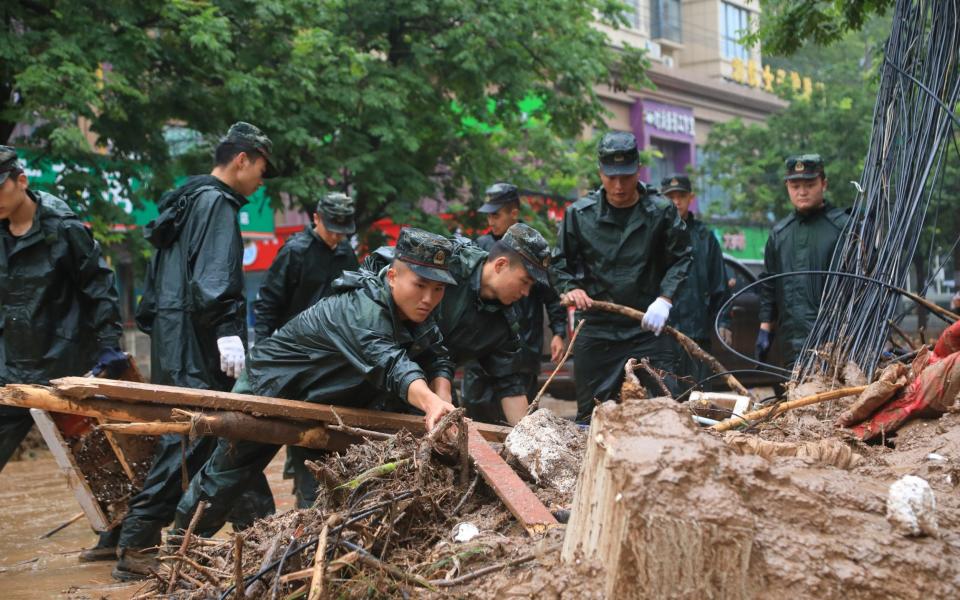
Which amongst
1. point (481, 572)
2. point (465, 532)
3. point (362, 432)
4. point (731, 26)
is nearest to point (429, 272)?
point (362, 432)

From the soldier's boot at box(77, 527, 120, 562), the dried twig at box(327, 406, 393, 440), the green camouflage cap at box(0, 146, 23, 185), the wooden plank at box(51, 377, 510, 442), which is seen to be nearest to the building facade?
A: the green camouflage cap at box(0, 146, 23, 185)

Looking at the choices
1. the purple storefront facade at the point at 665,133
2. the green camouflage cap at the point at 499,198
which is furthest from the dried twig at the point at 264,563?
the purple storefront facade at the point at 665,133

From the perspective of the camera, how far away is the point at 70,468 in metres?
4.88

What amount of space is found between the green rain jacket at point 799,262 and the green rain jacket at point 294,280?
2886mm

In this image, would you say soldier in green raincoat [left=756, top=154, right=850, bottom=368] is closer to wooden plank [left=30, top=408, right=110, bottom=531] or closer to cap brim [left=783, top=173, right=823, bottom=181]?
cap brim [left=783, top=173, right=823, bottom=181]

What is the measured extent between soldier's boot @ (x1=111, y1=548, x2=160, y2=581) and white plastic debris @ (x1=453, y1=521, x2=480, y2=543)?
2.18 metres

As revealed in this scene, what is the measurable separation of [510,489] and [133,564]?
239 centimetres

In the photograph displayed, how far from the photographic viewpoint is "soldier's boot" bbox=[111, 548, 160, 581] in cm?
470

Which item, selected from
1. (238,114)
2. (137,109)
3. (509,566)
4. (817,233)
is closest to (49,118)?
(137,109)

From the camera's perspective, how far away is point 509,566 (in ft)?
8.87

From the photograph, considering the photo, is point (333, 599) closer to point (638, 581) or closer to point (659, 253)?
point (638, 581)

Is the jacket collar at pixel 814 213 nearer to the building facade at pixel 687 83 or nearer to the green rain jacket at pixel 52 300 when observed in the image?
the green rain jacket at pixel 52 300

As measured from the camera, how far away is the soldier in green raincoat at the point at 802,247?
6242 mm

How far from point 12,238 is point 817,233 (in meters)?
4.67
